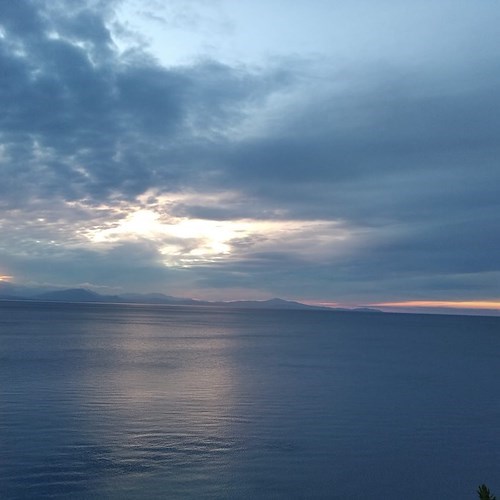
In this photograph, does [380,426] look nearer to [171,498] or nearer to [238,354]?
[171,498]

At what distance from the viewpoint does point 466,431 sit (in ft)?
92.6

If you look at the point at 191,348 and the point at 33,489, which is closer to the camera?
the point at 33,489

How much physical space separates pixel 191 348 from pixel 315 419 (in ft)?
144

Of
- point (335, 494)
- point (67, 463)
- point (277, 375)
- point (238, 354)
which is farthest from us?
point (238, 354)

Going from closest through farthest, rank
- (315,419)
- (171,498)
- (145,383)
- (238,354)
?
(171,498)
(315,419)
(145,383)
(238,354)

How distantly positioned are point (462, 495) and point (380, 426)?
343 inches

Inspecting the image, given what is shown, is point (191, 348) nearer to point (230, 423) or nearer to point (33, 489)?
point (230, 423)

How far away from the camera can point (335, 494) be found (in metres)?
18.3

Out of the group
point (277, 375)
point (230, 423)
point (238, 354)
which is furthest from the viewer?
point (238, 354)

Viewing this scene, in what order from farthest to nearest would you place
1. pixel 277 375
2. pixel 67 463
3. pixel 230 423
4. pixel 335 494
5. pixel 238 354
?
pixel 238 354
pixel 277 375
pixel 230 423
pixel 67 463
pixel 335 494

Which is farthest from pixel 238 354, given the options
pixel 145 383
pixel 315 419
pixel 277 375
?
pixel 315 419

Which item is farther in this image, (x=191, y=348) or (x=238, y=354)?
(x=191, y=348)

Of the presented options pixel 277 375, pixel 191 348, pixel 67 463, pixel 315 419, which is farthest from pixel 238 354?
pixel 67 463

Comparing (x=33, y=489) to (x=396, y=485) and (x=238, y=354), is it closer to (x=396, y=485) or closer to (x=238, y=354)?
(x=396, y=485)
